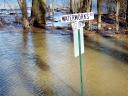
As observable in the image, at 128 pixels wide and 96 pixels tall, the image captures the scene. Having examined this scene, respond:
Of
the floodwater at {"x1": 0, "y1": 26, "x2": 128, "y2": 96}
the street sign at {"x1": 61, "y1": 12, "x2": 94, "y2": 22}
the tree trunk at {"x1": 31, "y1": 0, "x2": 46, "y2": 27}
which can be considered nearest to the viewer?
the street sign at {"x1": 61, "y1": 12, "x2": 94, "y2": 22}

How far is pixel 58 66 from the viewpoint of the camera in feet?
50.0

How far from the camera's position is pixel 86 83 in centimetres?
1292

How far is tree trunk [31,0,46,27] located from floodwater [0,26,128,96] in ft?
11.2

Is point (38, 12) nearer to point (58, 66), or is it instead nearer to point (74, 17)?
point (58, 66)

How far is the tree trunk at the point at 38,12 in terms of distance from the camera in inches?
1008

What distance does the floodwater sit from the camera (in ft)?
Result: 40.3

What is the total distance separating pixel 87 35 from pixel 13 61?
7.11 meters

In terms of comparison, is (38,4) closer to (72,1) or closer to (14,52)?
(72,1)

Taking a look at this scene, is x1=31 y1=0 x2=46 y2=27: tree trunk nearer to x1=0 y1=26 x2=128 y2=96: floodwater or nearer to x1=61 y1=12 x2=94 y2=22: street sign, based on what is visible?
x1=0 y1=26 x2=128 y2=96: floodwater

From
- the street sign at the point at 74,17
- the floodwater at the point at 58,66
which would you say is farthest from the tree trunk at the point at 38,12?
the street sign at the point at 74,17

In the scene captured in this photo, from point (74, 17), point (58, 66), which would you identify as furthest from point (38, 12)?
point (74, 17)

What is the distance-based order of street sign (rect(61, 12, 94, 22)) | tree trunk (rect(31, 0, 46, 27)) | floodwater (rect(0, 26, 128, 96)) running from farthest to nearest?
tree trunk (rect(31, 0, 46, 27)) → floodwater (rect(0, 26, 128, 96)) → street sign (rect(61, 12, 94, 22))

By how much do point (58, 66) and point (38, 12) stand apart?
1085 cm

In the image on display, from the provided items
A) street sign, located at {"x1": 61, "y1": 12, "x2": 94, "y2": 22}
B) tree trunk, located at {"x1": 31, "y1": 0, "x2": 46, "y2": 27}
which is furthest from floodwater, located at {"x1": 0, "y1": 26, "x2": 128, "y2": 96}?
tree trunk, located at {"x1": 31, "y1": 0, "x2": 46, "y2": 27}
